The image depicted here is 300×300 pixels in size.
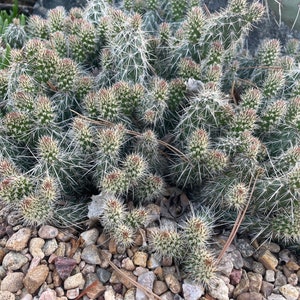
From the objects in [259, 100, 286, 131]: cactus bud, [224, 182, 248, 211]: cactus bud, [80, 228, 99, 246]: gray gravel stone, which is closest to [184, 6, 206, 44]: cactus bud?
[259, 100, 286, 131]: cactus bud

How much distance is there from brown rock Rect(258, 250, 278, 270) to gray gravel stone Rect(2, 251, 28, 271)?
1.08 metres

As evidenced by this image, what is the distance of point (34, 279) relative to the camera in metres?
1.92

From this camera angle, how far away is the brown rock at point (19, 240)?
2.04m

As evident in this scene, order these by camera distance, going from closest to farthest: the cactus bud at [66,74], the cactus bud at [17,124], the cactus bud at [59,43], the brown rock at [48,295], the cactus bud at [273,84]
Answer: the brown rock at [48,295] → the cactus bud at [17,124] → the cactus bud at [66,74] → the cactus bud at [273,84] → the cactus bud at [59,43]

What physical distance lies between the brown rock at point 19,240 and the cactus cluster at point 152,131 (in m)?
0.09

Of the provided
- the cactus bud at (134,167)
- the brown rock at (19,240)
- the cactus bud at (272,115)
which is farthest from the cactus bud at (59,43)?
the cactus bud at (272,115)

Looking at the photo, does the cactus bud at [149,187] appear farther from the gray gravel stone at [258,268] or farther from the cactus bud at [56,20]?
the cactus bud at [56,20]

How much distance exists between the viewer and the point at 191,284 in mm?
1937

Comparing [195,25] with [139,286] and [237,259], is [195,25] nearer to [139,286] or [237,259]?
[237,259]

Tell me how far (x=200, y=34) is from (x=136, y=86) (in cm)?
56

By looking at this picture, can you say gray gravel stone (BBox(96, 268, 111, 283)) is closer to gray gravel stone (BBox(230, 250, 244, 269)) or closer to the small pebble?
the small pebble

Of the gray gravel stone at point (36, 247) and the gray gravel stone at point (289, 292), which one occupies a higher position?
the gray gravel stone at point (289, 292)

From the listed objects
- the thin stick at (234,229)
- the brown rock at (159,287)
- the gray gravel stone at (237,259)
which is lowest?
the brown rock at (159,287)

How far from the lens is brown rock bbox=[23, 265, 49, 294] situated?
1.92 m
